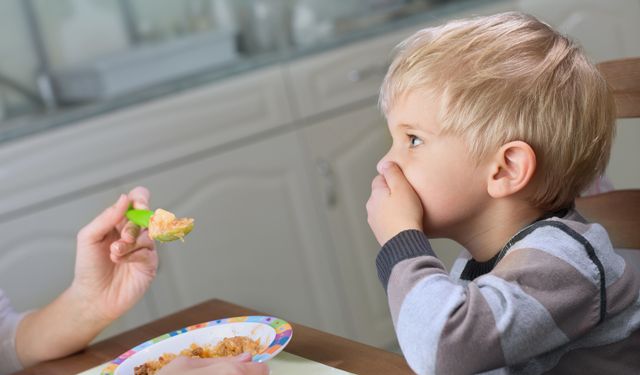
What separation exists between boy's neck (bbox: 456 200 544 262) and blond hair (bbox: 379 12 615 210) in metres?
0.02

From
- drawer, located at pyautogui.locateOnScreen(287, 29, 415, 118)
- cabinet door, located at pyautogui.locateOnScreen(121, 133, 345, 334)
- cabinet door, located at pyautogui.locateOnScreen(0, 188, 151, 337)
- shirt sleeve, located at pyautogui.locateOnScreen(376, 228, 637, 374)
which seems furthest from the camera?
drawer, located at pyautogui.locateOnScreen(287, 29, 415, 118)

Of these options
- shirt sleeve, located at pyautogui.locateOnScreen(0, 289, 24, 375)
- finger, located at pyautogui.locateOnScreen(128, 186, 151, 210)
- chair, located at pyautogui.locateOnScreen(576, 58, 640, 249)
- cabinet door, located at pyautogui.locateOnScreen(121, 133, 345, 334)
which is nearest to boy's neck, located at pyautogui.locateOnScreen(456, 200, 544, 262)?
chair, located at pyautogui.locateOnScreen(576, 58, 640, 249)

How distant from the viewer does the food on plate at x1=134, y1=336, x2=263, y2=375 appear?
3.35ft

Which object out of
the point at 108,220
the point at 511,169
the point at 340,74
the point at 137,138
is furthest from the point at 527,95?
the point at 340,74

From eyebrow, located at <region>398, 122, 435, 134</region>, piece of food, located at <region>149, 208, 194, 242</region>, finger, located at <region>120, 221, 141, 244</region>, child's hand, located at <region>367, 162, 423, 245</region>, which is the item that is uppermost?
eyebrow, located at <region>398, 122, 435, 134</region>

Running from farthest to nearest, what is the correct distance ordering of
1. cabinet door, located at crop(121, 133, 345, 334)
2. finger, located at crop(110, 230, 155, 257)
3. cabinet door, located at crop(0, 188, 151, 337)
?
cabinet door, located at crop(121, 133, 345, 334) < cabinet door, located at crop(0, 188, 151, 337) < finger, located at crop(110, 230, 155, 257)

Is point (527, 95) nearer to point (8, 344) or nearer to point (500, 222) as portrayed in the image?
point (500, 222)

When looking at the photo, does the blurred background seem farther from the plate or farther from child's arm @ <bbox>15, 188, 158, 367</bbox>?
the plate

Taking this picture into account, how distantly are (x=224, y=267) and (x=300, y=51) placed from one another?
0.61 meters

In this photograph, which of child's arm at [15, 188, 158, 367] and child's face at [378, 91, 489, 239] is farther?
child's arm at [15, 188, 158, 367]

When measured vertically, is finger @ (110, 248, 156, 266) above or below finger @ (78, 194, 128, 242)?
below

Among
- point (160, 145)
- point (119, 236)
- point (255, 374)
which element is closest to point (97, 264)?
point (119, 236)

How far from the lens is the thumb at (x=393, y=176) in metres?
1.04

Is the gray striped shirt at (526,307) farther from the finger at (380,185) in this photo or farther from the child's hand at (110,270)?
the child's hand at (110,270)
